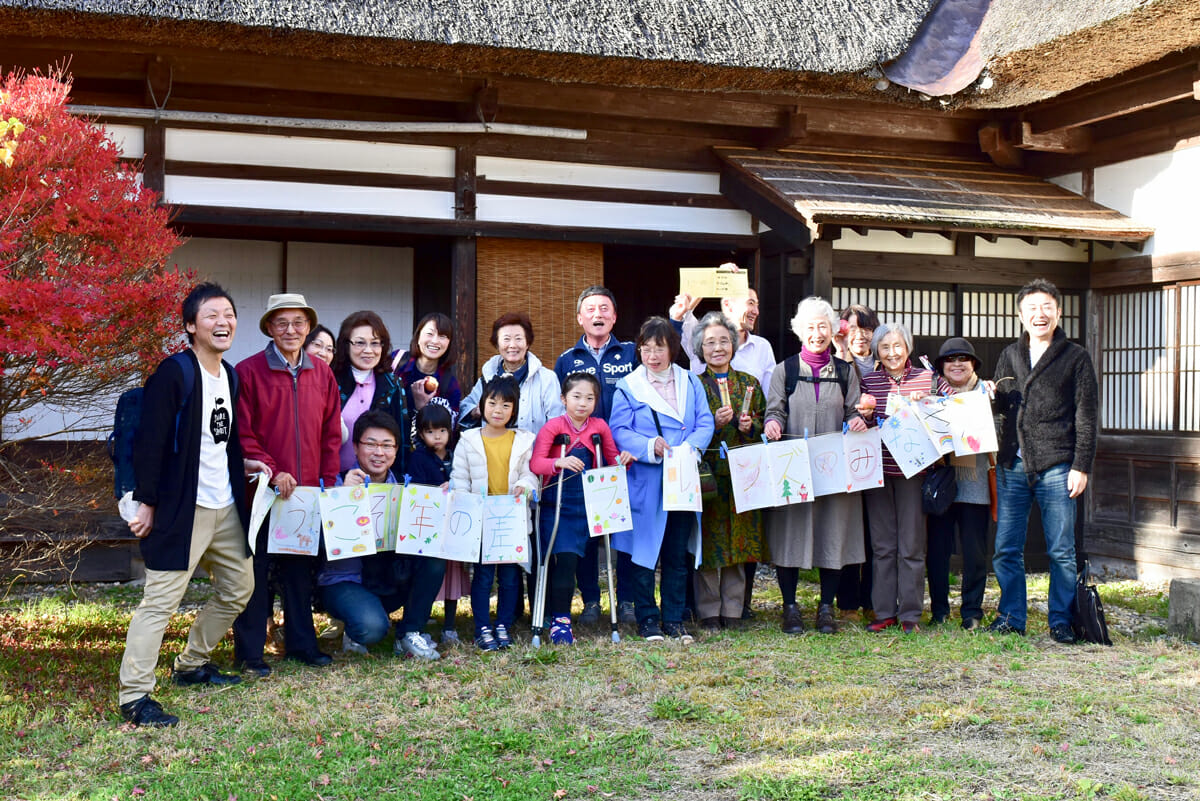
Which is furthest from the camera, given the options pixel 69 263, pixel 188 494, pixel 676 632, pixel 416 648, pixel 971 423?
pixel 971 423

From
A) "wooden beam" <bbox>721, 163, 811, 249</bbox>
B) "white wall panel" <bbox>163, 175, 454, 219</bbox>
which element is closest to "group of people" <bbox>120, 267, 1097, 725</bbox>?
"wooden beam" <bbox>721, 163, 811, 249</bbox>

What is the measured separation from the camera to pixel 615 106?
770 centimetres

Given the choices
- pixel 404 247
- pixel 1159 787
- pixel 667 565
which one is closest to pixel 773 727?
pixel 1159 787

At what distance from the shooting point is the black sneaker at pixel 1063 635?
5590mm

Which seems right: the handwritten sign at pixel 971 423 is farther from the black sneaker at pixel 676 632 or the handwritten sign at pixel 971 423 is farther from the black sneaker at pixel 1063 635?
the black sneaker at pixel 676 632

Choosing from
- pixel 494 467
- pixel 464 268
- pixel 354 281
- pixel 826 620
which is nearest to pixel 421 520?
pixel 494 467

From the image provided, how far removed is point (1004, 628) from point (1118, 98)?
4.25 meters

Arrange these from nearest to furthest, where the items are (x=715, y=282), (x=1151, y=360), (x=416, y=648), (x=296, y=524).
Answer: (x=296, y=524) → (x=416, y=648) → (x=715, y=282) → (x=1151, y=360)

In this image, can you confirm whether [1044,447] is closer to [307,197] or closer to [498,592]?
[498,592]

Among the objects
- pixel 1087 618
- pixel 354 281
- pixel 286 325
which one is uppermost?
pixel 354 281

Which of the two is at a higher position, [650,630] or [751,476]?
[751,476]

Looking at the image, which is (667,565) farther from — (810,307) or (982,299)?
(982,299)

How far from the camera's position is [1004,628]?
5.73 m

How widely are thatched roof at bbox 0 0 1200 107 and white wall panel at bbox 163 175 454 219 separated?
906mm
